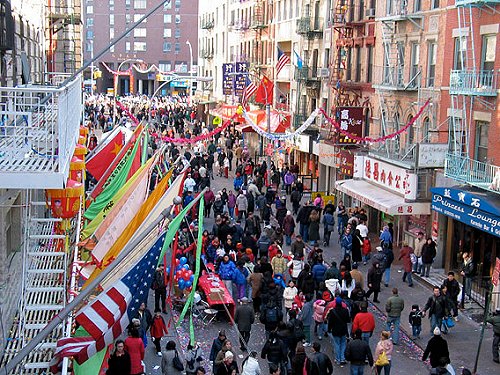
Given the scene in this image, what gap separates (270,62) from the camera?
55469mm

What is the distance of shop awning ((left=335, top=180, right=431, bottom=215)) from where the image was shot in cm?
2722

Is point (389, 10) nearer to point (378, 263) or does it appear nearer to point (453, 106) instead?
point (453, 106)

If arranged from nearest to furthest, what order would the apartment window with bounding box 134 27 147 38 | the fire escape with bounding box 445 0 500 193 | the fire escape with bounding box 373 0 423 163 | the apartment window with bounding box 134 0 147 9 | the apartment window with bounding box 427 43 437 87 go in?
the fire escape with bounding box 445 0 500 193
the apartment window with bounding box 427 43 437 87
the fire escape with bounding box 373 0 423 163
the apartment window with bounding box 134 0 147 9
the apartment window with bounding box 134 27 147 38

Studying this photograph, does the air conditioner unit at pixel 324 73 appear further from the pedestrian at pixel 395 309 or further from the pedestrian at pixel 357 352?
the pedestrian at pixel 357 352

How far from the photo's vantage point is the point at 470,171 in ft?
79.7

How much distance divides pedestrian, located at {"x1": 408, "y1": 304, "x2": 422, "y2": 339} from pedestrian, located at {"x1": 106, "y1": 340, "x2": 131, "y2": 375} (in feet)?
24.7

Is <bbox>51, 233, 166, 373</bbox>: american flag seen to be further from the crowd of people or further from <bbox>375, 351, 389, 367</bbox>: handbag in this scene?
<bbox>375, 351, 389, 367</bbox>: handbag

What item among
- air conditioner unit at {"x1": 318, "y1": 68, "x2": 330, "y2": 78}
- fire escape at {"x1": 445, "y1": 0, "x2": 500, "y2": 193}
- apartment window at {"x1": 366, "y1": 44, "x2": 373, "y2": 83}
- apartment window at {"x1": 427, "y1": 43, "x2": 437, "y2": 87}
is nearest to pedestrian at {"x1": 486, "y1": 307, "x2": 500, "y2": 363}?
fire escape at {"x1": 445, "y1": 0, "x2": 500, "y2": 193}

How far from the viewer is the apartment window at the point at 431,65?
29.0 meters

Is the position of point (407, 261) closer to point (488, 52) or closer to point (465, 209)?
point (465, 209)

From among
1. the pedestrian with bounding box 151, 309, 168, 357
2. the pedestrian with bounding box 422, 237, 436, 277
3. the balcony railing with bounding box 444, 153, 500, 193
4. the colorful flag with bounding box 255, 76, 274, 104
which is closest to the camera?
the pedestrian with bounding box 151, 309, 168, 357

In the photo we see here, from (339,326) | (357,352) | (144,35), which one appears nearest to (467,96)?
(339,326)

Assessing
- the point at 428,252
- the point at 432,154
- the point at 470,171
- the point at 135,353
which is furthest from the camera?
the point at 432,154

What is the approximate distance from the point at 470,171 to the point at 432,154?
2754 millimetres
